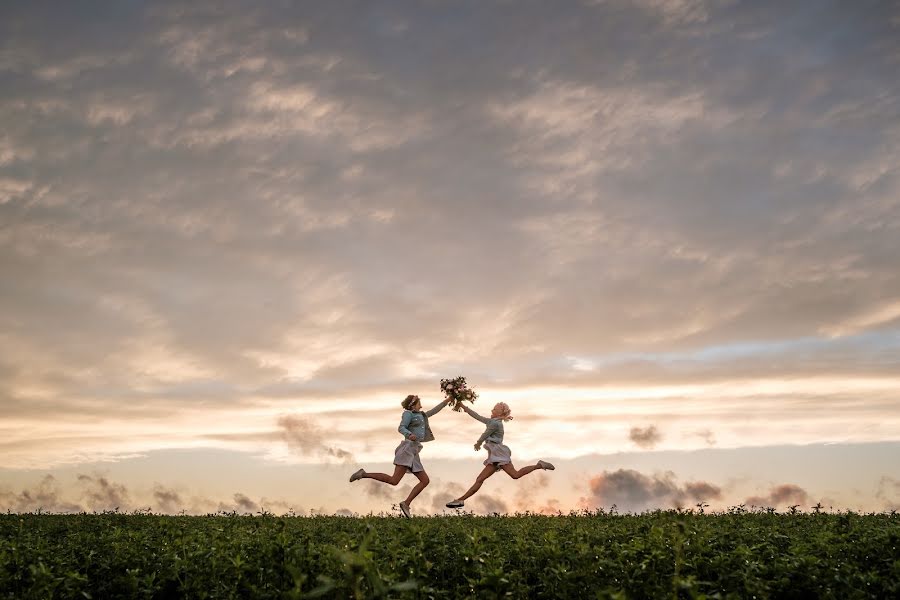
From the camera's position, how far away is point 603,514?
52.1ft

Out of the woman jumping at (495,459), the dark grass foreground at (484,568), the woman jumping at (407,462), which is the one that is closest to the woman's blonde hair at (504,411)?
the woman jumping at (495,459)

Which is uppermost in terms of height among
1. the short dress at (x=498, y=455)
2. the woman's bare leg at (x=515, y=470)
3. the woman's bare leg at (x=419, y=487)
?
the short dress at (x=498, y=455)

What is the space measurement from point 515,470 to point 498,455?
67 centimetres

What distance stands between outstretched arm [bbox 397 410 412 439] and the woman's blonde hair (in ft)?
9.66

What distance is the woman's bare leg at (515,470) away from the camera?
2158 cm

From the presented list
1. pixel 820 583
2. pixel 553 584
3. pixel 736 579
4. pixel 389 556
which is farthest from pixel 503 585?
pixel 820 583

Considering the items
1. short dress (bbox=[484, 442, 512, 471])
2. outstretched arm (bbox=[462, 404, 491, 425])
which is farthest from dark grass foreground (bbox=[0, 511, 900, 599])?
outstretched arm (bbox=[462, 404, 491, 425])

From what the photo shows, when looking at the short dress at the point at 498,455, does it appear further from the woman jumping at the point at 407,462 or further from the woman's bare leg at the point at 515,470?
the woman jumping at the point at 407,462

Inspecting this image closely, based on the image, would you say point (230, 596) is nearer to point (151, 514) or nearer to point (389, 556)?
point (389, 556)

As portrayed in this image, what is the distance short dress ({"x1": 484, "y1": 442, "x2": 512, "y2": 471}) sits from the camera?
70.6 ft

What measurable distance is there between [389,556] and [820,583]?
14.2ft

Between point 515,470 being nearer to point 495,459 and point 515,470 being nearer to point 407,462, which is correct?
point 495,459

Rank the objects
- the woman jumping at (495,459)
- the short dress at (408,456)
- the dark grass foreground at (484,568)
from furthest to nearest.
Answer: the woman jumping at (495,459)
the short dress at (408,456)
the dark grass foreground at (484,568)

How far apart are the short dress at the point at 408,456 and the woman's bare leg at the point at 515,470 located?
2.69 m
